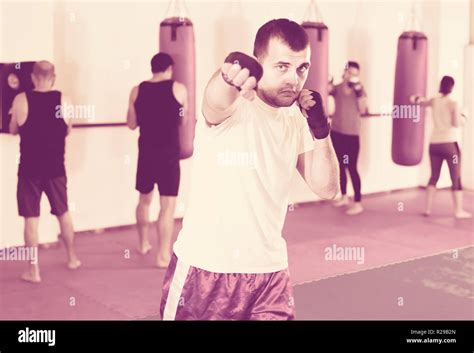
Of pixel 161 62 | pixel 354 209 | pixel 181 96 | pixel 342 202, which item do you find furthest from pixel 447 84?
pixel 161 62

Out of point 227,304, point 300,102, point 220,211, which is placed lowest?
point 227,304

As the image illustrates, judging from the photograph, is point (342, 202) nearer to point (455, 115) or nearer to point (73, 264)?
point (455, 115)

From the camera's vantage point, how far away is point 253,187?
2.07 m

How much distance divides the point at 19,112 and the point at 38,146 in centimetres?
25

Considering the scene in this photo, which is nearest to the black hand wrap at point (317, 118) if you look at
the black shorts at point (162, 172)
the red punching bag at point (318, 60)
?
the black shorts at point (162, 172)

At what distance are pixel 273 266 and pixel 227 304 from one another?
0.59 ft

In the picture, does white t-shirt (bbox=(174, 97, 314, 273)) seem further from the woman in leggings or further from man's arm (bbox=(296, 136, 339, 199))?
the woman in leggings

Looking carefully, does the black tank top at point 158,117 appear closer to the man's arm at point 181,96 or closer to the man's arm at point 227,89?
the man's arm at point 181,96

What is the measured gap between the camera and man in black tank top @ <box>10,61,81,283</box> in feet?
14.8
